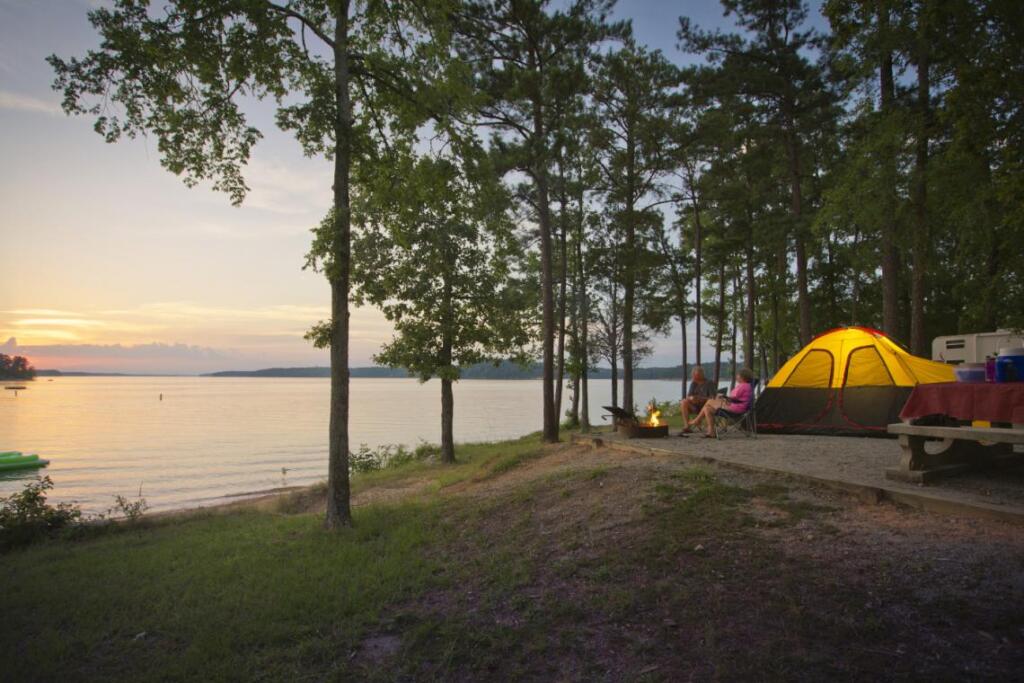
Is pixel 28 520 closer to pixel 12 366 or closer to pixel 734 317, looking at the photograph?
pixel 734 317

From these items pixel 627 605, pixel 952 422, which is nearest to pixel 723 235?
pixel 952 422

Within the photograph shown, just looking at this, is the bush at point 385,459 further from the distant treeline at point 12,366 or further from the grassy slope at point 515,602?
the distant treeline at point 12,366

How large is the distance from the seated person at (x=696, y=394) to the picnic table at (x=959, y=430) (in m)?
5.53

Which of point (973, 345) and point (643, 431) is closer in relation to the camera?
point (643, 431)

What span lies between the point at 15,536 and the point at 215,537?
3.94m

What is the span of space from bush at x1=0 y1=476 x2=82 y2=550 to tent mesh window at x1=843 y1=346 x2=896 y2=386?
1538cm

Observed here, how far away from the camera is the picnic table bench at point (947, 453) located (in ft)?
19.2

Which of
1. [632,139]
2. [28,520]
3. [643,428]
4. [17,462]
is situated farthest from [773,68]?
[17,462]

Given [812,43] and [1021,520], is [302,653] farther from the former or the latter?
[812,43]

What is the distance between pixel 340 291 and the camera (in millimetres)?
8492

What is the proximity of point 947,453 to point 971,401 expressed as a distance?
1072 millimetres

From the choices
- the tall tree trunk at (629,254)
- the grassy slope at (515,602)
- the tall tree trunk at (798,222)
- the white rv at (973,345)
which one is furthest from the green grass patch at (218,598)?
the tall tree trunk at (798,222)

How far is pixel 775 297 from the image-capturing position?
1199 inches

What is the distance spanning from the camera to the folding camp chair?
11.3 m
